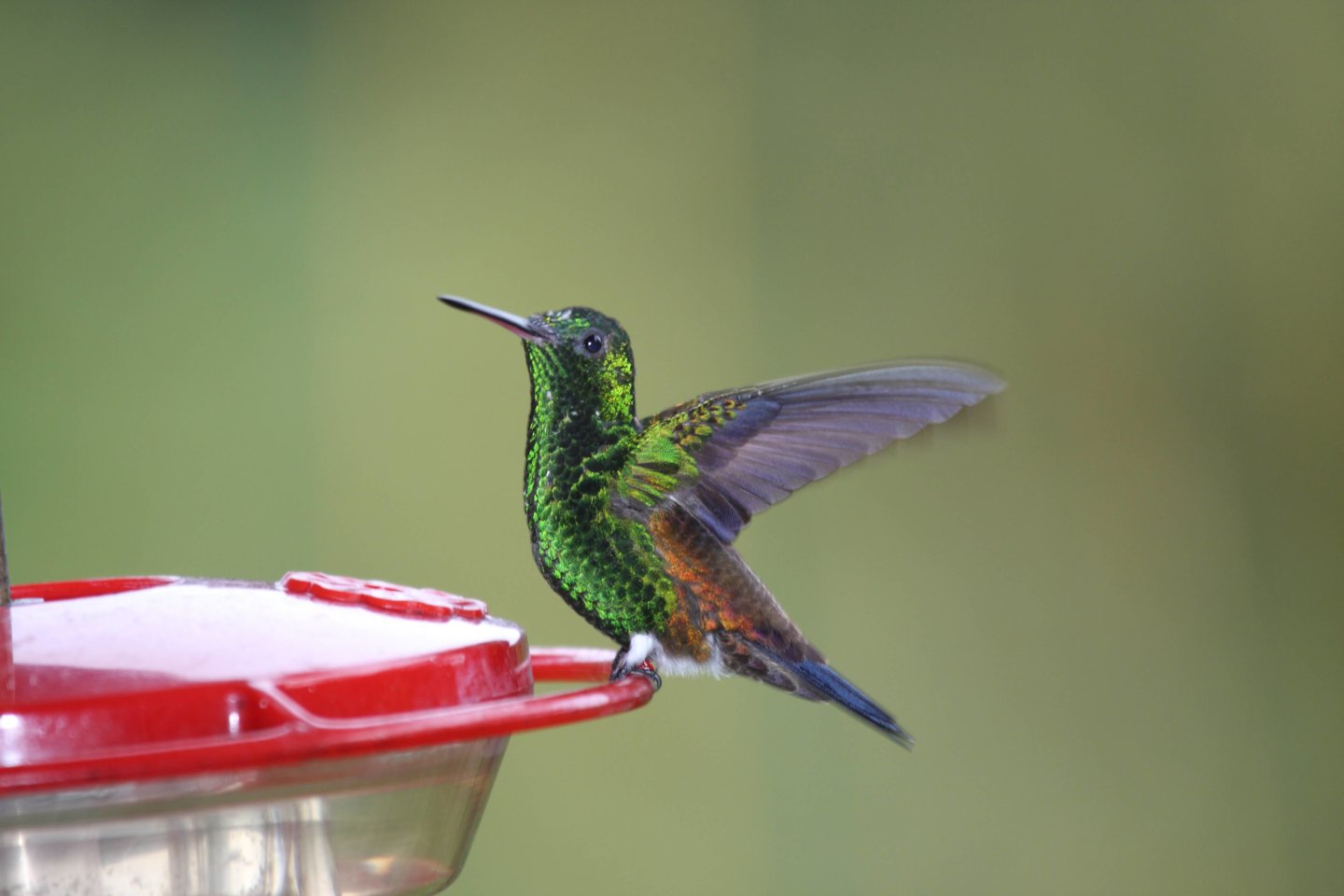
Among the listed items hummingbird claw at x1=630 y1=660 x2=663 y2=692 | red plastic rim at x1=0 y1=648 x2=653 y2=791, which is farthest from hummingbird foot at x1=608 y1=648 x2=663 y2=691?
red plastic rim at x1=0 y1=648 x2=653 y2=791

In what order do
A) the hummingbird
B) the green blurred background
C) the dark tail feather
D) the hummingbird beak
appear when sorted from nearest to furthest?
the hummingbird beak
the hummingbird
the dark tail feather
the green blurred background

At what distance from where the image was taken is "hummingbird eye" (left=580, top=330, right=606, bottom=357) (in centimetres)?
127

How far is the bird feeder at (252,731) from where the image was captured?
737mm

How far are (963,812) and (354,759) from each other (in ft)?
7.31

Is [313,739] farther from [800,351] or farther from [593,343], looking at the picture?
[800,351]

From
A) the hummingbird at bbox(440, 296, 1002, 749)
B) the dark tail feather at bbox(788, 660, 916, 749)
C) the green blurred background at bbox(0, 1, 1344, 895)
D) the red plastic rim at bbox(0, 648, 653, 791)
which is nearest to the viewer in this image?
the red plastic rim at bbox(0, 648, 653, 791)

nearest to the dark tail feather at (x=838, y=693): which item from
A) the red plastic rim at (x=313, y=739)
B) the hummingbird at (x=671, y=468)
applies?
the hummingbird at (x=671, y=468)

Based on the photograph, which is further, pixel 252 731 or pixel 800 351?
pixel 800 351

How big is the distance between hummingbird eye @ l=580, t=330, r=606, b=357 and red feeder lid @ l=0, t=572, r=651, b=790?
0.99 feet

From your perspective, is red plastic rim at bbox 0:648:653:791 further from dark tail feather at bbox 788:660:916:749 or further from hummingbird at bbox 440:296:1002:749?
dark tail feather at bbox 788:660:916:749

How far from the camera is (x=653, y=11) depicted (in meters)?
2.95

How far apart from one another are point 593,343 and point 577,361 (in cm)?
2

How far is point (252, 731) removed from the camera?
77 centimetres

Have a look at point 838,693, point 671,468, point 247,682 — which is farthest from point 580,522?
point 247,682
